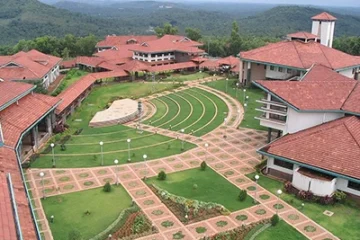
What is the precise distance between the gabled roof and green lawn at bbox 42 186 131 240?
409 inches

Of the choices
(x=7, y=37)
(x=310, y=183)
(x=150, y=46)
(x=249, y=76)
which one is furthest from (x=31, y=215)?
(x=7, y=37)

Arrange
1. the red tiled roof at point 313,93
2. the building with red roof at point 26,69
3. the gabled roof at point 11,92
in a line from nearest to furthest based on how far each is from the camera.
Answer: the red tiled roof at point 313,93 < the gabled roof at point 11,92 < the building with red roof at point 26,69

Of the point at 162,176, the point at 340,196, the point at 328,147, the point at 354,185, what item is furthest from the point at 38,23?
the point at 354,185

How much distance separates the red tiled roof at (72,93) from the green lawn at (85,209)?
15.4 m

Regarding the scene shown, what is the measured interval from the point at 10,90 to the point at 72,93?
39.0 ft

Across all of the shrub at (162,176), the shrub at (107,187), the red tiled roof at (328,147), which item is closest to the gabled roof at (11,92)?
the shrub at (107,187)

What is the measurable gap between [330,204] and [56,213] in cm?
1713

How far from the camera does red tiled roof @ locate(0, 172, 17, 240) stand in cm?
1392

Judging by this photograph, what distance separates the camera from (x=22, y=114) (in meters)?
32.8

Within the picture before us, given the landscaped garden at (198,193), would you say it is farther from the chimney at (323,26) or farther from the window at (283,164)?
the chimney at (323,26)

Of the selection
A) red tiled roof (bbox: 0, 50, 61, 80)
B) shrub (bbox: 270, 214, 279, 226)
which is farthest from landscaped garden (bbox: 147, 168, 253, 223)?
red tiled roof (bbox: 0, 50, 61, 80)

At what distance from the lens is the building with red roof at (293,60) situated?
5006 cm

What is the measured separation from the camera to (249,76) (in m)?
56.8

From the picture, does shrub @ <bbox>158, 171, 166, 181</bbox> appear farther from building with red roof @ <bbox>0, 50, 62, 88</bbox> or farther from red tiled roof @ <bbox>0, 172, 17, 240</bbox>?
building with red roof @ <bbox>0, 50, 62, 88</bbox>
